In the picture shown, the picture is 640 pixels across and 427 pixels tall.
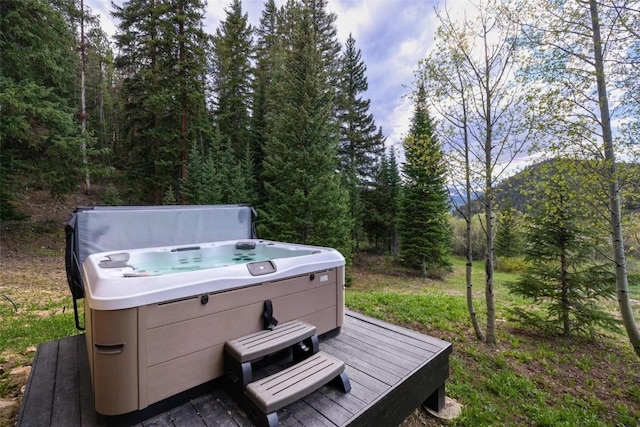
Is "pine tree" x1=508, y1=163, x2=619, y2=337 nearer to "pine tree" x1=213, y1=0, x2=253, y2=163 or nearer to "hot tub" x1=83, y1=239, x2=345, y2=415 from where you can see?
"hot tub" x1=83, y1=239, x2=345, y2=415

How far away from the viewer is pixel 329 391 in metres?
1.82

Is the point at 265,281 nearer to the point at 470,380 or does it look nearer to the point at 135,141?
the point at 470,380

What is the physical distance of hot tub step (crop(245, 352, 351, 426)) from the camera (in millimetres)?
1465

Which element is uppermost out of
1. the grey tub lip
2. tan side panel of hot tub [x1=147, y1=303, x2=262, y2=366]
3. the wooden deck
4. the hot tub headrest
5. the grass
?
the hot tub headrest

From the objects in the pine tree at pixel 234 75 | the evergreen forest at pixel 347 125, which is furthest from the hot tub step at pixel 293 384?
the pine tree at pixel 234 75

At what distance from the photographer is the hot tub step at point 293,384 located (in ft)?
4.81

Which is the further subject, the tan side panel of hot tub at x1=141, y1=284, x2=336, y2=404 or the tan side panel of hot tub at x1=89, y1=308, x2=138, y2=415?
the tan side panel of hot tub at x1=141, y1=284, x2=336, y2=404

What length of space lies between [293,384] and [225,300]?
26.2 inches

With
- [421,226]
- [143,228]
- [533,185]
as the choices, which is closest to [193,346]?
[143,228]

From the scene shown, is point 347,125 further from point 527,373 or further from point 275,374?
point 275,374

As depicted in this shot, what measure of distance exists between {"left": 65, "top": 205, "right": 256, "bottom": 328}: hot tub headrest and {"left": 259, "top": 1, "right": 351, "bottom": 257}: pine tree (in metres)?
3.29

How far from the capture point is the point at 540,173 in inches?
141

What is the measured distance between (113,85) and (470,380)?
23030 mm

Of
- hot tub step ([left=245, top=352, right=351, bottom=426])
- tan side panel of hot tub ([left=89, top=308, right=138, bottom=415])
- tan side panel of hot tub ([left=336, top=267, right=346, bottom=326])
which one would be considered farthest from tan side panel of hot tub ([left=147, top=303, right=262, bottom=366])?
tan side panel of hot tub ([left=336, top=267, right=346, bottom=326])
